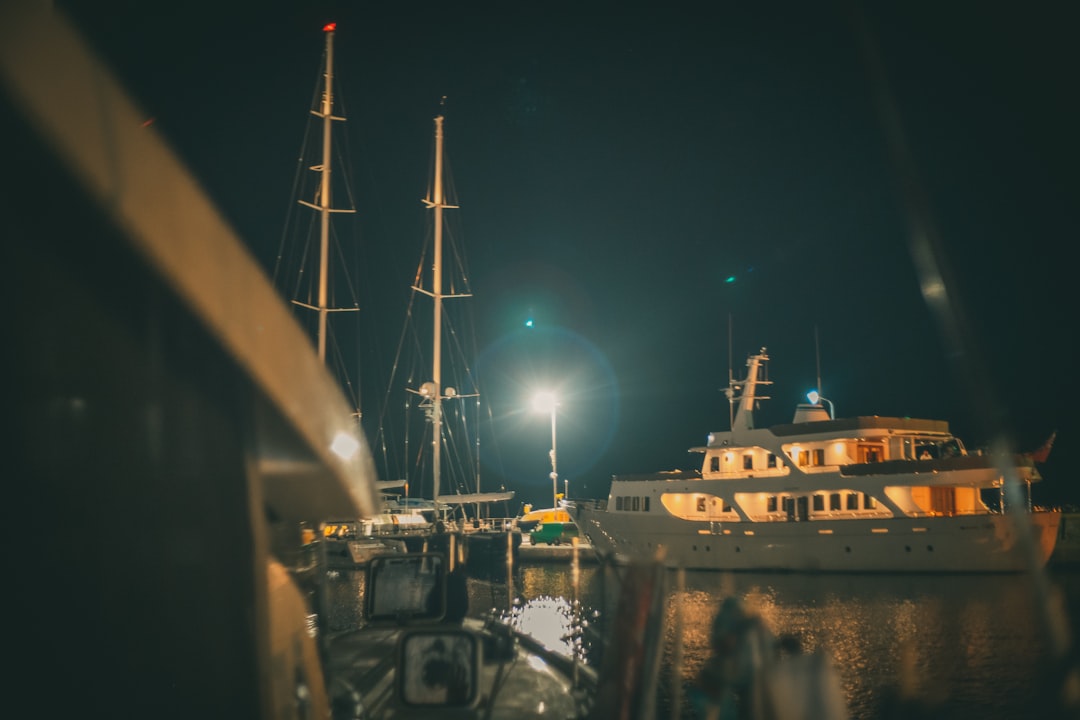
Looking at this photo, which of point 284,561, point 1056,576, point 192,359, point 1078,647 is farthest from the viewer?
point 1056,576

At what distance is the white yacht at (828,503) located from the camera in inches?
1444

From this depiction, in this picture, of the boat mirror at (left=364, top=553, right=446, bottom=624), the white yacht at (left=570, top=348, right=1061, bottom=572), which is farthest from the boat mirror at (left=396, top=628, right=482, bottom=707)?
the white yacht at (left=570, top=348, right=1061, bottom=572)

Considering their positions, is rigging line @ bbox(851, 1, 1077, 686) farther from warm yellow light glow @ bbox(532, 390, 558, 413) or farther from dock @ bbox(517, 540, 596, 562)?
warm yellow light glow @ bbox(532, 390, 558, 413)

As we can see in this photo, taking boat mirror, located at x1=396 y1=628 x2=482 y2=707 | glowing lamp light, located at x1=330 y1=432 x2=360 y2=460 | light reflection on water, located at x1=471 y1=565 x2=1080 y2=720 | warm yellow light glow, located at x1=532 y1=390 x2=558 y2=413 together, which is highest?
warm yellow light glow, located at x1=532 y1=390 x2=558 y2=413

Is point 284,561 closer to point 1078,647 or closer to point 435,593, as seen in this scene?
point 1078,647

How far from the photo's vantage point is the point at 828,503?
131 ft

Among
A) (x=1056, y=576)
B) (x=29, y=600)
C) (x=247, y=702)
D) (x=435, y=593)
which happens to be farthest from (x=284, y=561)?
(x=1056, y=576)

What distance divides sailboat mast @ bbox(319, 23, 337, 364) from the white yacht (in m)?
18.6

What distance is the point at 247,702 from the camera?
Result: 4.47 metres

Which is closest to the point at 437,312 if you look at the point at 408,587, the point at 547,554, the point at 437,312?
the point at 437,312

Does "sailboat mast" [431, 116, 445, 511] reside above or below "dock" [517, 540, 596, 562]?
above

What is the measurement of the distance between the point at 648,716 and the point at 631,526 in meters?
40.5

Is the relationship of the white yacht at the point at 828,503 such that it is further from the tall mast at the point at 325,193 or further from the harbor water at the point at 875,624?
the tall mast at the point at 325,193

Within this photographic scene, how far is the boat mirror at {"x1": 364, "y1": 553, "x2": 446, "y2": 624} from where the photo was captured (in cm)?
1115
